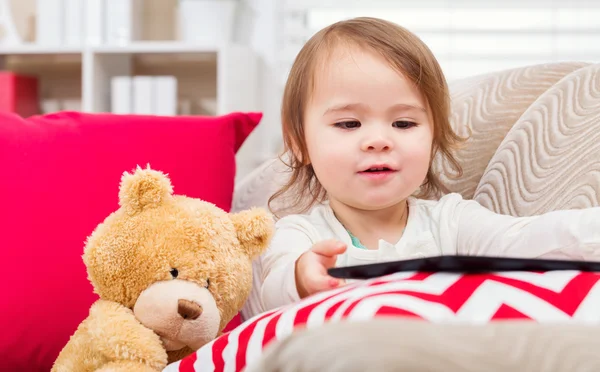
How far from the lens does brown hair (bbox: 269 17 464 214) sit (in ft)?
3.02

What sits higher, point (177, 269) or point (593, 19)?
point (593, 19)

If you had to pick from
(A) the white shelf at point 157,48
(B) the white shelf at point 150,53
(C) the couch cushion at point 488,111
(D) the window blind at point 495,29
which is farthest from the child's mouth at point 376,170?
(D) the window blind at point 495,29

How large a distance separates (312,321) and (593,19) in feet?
7.33

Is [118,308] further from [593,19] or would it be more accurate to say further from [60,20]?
[593,19]

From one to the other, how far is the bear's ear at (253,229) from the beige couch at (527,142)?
23 cm

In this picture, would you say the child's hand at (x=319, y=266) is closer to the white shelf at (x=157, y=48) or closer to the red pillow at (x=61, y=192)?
the red pillow at (x=61, y=192)

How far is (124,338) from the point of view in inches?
27.7

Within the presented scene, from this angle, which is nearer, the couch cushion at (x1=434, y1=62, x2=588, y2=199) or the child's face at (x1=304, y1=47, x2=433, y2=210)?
the child's face at (x1=304, y1=47, x2=433, y2=210)

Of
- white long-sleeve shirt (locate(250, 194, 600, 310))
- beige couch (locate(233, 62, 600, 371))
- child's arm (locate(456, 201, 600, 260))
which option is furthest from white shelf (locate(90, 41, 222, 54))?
child's arm (locate(456, 201, 600, 260))

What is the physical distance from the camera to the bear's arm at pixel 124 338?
2.30 feet

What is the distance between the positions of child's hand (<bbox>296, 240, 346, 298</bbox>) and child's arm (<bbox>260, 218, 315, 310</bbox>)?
0.04 metres

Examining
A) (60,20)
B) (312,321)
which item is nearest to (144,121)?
(312,321)

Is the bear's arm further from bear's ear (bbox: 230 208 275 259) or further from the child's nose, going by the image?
the child's nose

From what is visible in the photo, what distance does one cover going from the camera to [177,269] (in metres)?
0.73
